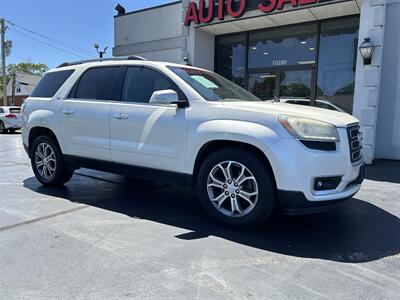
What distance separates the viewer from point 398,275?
3.10m

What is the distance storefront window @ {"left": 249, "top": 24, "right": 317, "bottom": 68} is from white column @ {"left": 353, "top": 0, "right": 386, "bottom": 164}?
7.71 feet

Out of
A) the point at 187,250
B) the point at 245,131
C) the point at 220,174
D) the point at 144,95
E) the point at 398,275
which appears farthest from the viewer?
the point at 144,95

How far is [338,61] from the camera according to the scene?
10180 mm

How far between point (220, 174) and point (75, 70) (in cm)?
302

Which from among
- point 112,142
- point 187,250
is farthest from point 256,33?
point 187,250

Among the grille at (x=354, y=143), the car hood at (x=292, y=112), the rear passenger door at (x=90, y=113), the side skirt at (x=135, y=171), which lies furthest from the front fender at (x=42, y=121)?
the grille at (x=354, y=143)

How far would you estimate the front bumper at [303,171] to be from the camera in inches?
144

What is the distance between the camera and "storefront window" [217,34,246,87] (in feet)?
39.4

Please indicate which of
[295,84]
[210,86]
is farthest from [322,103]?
[210,86]

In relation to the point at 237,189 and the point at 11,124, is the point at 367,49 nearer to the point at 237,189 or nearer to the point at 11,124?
the point at 237,189

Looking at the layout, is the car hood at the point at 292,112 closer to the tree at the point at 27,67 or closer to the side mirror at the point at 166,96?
the side mirror at the point at 166,96

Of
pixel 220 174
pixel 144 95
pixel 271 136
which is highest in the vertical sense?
pixel 144 95

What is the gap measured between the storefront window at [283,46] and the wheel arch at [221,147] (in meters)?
7.39

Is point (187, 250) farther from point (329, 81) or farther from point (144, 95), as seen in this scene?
point (329, 81)
